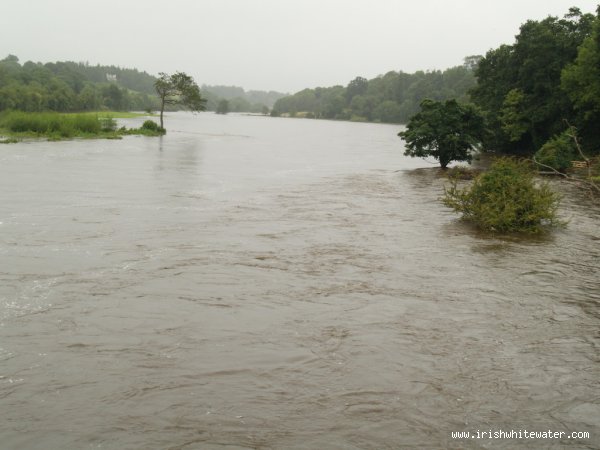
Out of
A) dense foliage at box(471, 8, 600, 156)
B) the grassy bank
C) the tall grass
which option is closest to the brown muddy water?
dense foliage at box(471, 8, 600, 156)

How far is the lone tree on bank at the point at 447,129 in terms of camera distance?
3369 cm

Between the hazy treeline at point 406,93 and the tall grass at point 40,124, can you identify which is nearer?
the tall grass at point 40,124

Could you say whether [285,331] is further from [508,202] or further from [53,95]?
[53,95]

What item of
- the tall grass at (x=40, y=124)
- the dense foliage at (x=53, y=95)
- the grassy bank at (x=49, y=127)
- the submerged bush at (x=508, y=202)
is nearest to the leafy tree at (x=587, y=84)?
the submerged bush at (x=508, y=202)

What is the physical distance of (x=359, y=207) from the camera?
20.4m

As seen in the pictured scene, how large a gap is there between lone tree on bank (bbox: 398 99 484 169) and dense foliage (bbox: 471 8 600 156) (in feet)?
27.2

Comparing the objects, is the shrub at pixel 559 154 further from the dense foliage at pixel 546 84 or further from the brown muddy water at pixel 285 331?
the brown muddy water at pixel 285 331

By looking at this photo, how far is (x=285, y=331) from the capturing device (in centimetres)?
845

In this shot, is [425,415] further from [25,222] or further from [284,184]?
[284,184]

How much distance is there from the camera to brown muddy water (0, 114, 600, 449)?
5961 millimetres

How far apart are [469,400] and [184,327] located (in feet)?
14.0

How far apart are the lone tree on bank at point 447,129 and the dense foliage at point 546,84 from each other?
27.2ft

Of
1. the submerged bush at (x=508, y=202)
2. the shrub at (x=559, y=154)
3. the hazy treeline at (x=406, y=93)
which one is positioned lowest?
the submerged bush at (x=508, y=202)

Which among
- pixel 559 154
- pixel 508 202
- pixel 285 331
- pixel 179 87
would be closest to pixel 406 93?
pixel 179 87
